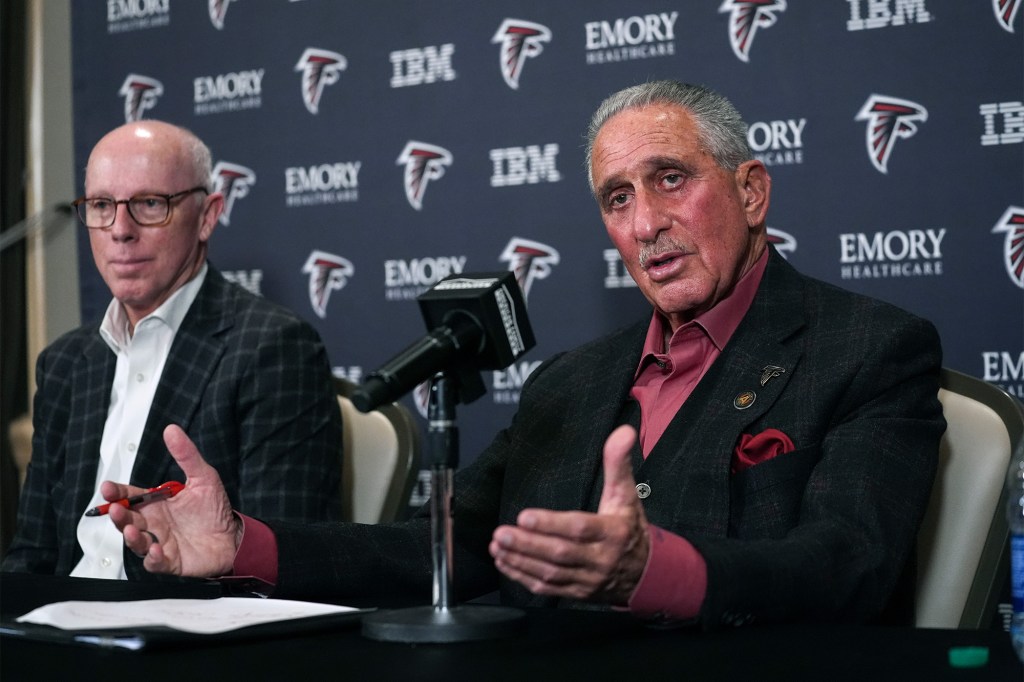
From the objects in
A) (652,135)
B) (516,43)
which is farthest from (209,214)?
(652,135)

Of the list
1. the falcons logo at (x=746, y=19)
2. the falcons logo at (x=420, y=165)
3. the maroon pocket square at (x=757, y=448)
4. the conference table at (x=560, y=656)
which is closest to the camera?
the conference table at (x=560, y=656)

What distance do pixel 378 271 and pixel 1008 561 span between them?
214 centimetres

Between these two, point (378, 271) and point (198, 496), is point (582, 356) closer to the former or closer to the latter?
point (198, 496)

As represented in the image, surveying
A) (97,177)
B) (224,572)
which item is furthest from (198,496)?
(97,177)

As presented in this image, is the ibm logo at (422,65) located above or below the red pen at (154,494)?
above

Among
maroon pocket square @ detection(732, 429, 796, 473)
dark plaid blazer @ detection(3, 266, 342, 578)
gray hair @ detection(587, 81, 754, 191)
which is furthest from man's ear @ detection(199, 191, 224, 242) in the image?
maroon pocket square @ detection(732, 429, 796, 473)

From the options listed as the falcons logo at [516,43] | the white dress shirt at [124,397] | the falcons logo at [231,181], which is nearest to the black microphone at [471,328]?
the white dress shirt at [124,397]

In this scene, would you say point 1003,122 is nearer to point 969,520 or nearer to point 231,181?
point 969,520

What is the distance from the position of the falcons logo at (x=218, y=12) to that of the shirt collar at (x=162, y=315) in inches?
49.7

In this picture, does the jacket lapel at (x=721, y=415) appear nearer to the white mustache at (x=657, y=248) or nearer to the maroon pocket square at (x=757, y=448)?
the maroon pocket square at (x=757, y=448)

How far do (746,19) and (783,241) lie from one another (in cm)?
60

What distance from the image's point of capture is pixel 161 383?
9.04ft

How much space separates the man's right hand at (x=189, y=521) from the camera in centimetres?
158

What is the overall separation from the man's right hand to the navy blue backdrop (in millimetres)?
1356
